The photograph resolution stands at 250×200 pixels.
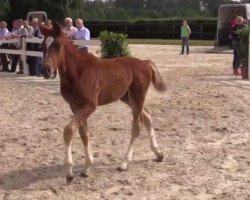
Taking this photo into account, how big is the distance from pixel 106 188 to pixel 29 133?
2744mm

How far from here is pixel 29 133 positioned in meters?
8.33

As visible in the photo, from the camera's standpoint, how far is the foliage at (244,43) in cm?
1504

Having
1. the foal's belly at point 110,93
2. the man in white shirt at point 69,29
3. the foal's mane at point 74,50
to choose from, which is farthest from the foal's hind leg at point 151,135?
the man in white shirt at point 69,29

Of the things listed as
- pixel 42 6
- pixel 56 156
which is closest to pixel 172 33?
pixel 42 6

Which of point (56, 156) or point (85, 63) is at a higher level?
point (85, 63)

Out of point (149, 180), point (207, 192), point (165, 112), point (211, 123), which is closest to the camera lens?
point (207, 192)

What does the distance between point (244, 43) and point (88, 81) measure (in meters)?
9.79

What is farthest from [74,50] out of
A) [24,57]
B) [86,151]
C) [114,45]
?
[24,57]

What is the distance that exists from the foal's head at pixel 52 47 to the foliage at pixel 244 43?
9.91 metres

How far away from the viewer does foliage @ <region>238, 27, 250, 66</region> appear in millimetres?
15039

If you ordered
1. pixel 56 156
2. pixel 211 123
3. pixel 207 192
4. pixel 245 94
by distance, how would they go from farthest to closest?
pixel 245 94
pixel 211 123
pixel 56 156
pixel 207 192

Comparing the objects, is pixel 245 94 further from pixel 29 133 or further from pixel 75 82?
pixel 75 82

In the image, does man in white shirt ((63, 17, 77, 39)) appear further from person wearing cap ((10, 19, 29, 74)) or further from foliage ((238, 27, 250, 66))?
foliage ((238, 27, 250, 66))

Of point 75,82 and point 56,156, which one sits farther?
point 56,156
